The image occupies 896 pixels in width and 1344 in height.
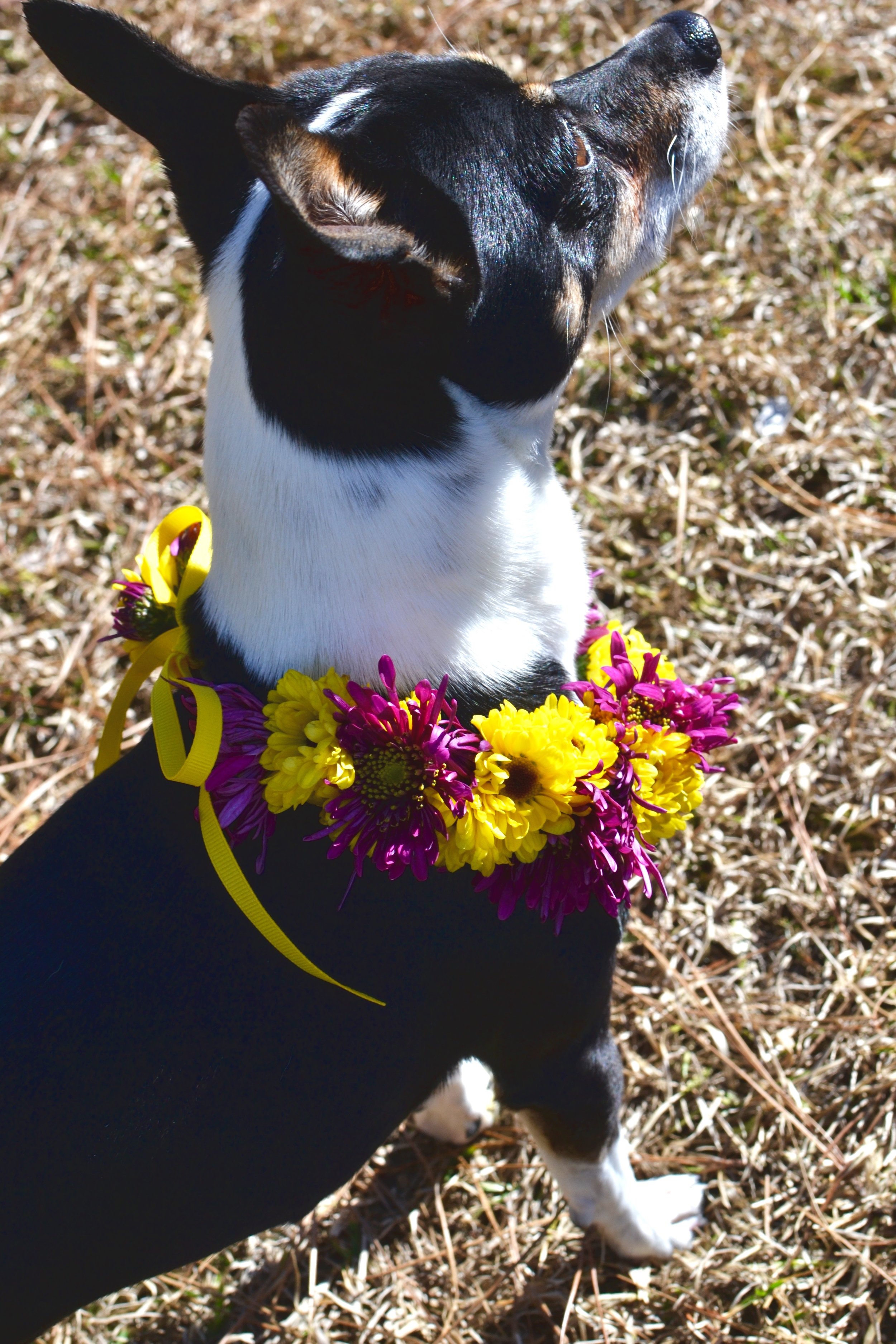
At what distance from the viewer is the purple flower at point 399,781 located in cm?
166

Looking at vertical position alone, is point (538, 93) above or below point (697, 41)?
below

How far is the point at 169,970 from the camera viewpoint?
171cm

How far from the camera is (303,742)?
170 centimetres

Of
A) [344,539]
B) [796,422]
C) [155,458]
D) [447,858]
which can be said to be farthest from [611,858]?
[155,458]

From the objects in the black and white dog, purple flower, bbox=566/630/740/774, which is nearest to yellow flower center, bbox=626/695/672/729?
purple flower, bbox=566/630/740/774

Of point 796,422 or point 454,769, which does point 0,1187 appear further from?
point 796,422

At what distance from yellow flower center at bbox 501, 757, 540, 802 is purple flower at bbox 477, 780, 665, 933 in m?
0.10

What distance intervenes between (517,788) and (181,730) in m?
0.59

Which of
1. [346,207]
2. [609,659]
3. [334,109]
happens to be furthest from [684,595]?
[346,207]

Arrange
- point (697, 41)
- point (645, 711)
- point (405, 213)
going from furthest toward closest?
point (697, 41), point (645, 711), point (405, 213)

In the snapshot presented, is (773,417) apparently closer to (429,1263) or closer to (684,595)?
(684,595)

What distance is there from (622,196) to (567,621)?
2.58 ft

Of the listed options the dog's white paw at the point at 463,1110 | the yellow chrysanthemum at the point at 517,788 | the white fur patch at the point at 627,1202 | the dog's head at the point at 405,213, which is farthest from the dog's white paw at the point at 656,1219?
the dog's head at the point at 405,213

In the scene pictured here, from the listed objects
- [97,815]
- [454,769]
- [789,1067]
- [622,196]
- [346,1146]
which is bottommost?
[789,1067]
